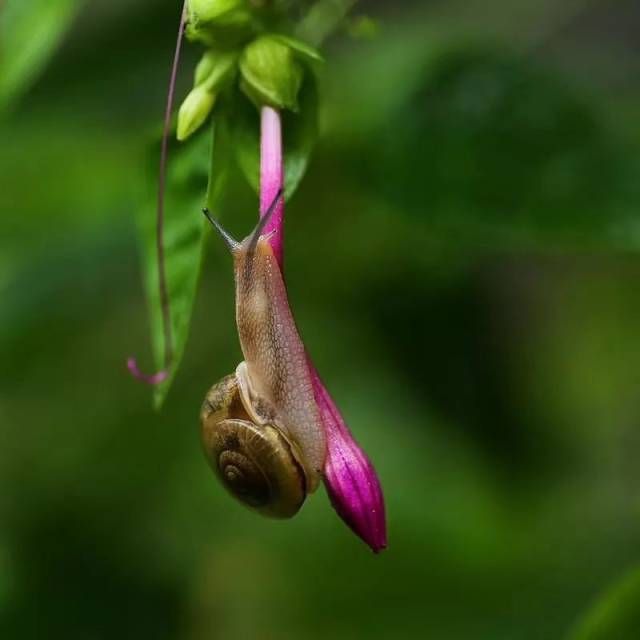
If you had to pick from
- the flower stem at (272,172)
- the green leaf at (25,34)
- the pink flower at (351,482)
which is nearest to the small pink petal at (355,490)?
the pink flower at (351,482)

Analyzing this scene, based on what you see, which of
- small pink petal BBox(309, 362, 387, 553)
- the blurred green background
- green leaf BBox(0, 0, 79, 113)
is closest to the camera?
small pink petal BBox(309, 362, 387, 553)

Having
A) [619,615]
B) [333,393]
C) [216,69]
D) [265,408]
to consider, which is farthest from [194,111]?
[333,393]

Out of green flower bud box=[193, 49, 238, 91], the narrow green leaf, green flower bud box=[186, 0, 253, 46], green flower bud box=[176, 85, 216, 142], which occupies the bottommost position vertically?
green flower bud box=[176, 85, 216, 142]

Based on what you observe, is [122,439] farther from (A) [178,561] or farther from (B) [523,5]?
(B) [523,5]

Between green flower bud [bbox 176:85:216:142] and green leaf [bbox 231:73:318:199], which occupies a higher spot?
green flower bud [bbox 176:85:216:142]

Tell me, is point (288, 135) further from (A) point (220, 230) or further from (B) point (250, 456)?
(B) point (250, 456)

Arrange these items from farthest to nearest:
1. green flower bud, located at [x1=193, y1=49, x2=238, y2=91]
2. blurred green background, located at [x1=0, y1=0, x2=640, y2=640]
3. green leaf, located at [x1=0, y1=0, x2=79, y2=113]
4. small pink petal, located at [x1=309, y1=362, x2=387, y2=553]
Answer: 1. blurred green background, located at [x1=0, y1=0, x2=640, y2=640]
2. green leaf, located at [x1=0, y1=0, x2=79, y2=113]
3. green flower bud, located at [x1=193, y1=49, x2=238, y2=91]
4. small pink petal, located at [x1=309, y1=362, x2=387, y2=553]

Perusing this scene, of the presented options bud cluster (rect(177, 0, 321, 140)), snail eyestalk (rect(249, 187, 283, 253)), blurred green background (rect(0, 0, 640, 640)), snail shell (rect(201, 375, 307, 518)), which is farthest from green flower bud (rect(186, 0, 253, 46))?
blurred green background (rect(0, 0, 640, 640))

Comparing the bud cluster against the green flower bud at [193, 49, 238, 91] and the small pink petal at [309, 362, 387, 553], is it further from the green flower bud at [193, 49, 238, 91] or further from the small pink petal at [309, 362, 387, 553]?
the small pink petal at [309, 362, 387, 553]

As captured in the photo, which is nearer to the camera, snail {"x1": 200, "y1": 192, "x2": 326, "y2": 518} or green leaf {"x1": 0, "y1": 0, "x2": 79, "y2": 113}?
snail {"x1": 200, "y1": 192, "x2": 326, "y2": 518}
